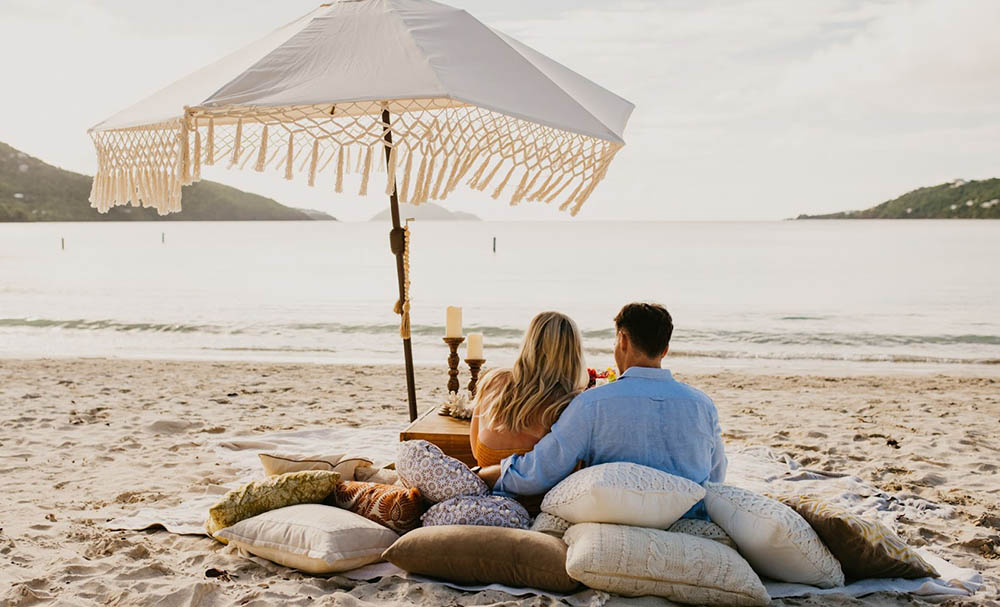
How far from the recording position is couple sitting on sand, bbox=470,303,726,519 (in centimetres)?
366

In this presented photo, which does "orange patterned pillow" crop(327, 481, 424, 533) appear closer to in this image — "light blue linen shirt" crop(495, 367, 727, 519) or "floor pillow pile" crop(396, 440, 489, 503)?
"floor pillow pile" crop(396, 440, 489, 503)

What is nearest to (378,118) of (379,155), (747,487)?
(379,155)

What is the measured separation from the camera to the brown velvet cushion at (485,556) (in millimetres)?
3482

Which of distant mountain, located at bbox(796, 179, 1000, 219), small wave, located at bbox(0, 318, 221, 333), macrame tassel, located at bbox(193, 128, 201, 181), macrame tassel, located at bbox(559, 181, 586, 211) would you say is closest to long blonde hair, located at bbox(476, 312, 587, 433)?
macrame tassel, located at bbox(559, 181, 586, 211)

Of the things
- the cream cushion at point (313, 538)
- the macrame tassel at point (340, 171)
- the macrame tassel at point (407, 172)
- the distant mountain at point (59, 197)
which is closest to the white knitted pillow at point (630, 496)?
the cream cushion at point (313, 538)

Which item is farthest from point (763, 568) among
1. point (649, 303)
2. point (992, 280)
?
point (992, 280)

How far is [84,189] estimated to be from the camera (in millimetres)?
135000

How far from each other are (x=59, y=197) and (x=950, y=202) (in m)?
131

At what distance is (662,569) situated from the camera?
332cm

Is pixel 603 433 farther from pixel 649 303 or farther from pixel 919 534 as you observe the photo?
pixel 919 534

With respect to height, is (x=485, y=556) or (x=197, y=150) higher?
(x=197, y=150)

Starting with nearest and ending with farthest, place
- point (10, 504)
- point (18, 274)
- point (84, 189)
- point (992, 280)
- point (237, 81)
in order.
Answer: point (237, 81)
point (10, 504)
point (992, 280)
point (18, 274)
point (84, 189)

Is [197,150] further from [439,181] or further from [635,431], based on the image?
[635,431]

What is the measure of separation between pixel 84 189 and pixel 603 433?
150101mm
